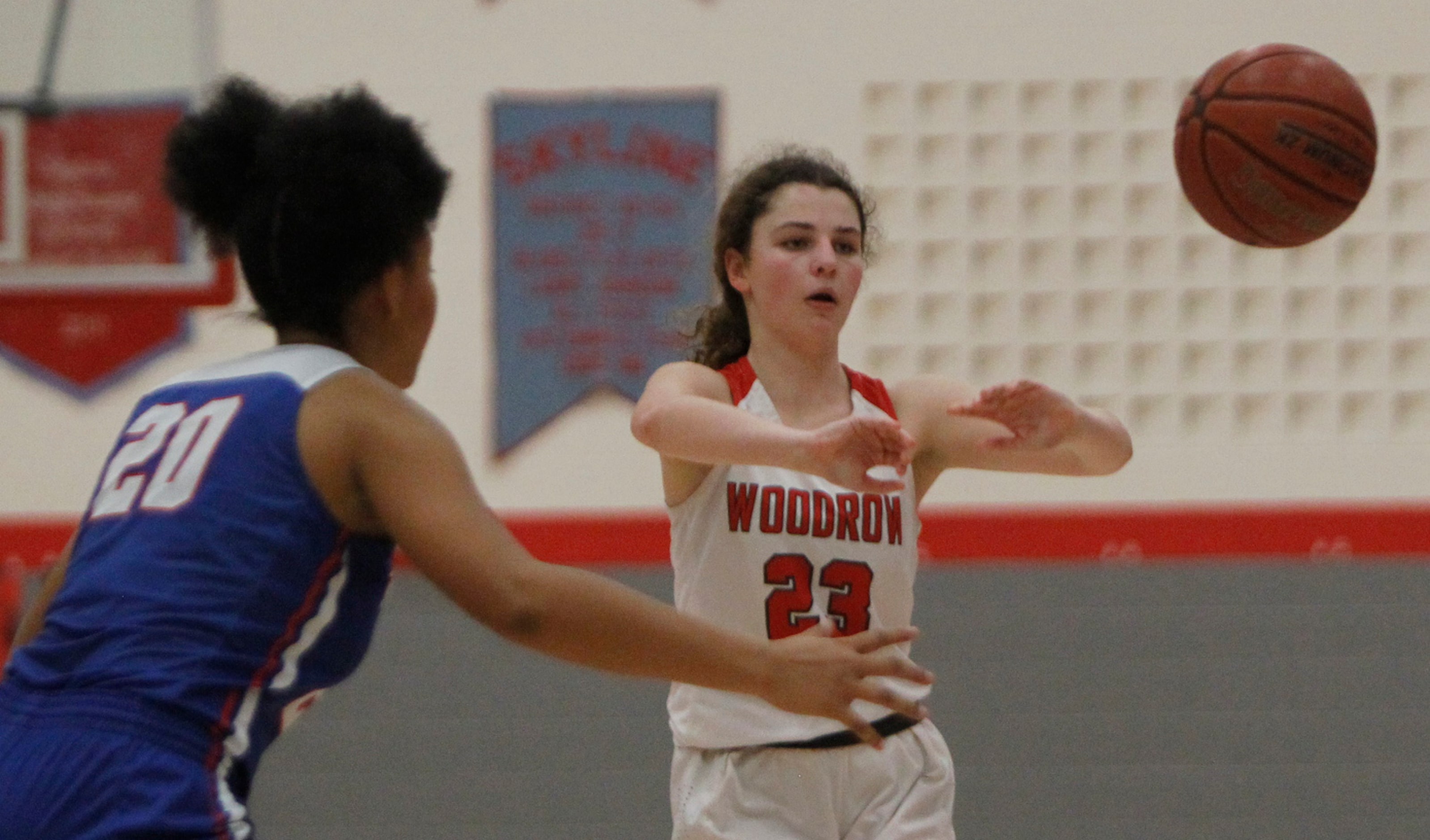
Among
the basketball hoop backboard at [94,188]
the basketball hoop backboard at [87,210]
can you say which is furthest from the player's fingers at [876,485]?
the basketball hoop backboard at [87,210]

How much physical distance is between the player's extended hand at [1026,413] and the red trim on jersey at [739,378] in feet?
1.50

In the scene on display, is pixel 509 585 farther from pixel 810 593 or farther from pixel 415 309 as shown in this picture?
pixel 810 593

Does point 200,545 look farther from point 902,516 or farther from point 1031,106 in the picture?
point 1031,106

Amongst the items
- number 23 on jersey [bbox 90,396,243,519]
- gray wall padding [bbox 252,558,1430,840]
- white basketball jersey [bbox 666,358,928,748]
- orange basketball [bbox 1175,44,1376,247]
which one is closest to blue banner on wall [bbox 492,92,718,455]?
gray wall padding [bbox 252,558,1430,840]

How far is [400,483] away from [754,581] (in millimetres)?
1200

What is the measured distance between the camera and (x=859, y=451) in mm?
2160

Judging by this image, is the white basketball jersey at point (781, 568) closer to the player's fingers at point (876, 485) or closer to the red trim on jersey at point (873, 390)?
the red trim on jersey at point (873, 390)

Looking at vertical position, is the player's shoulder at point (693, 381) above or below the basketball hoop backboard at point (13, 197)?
below

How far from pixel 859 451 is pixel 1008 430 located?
525 millimetres

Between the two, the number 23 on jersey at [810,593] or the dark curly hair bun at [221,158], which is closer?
the dark curly hair bun at [221,158]

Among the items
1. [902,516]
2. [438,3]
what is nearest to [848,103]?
[438,3]

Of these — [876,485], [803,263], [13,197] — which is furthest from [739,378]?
[13,197]

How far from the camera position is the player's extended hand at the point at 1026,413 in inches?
89.0

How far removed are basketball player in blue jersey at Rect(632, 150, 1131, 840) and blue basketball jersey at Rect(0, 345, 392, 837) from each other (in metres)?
0.90
